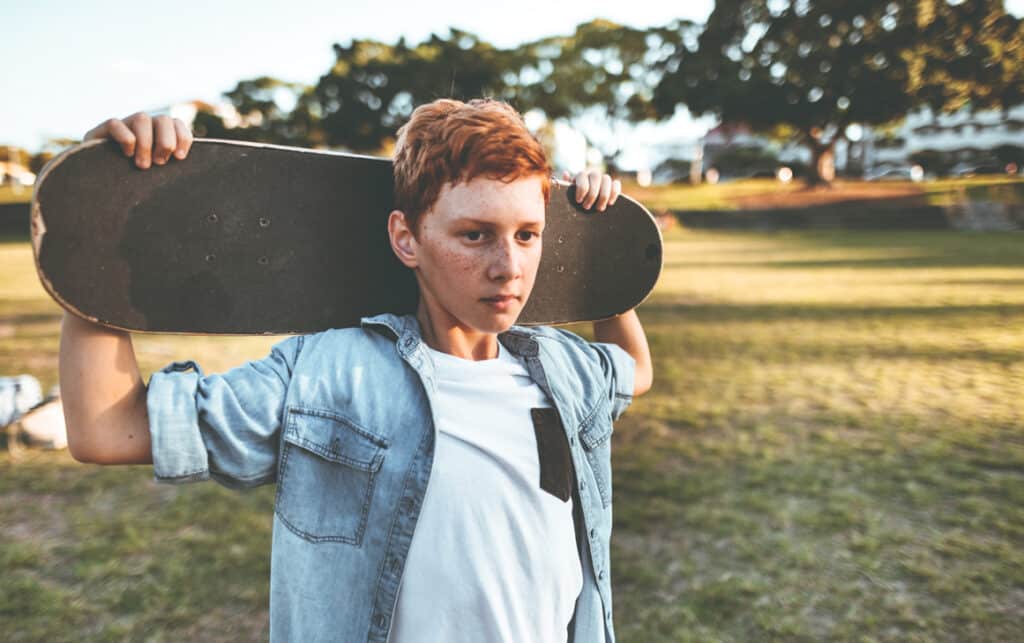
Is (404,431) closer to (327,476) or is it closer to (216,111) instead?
(327,476)

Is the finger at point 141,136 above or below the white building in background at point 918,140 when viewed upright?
below

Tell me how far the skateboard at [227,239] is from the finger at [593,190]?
0.04m

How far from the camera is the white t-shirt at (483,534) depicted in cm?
114

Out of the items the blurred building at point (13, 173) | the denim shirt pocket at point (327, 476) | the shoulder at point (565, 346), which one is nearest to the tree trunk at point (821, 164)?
the shoulder at point (565, 346)

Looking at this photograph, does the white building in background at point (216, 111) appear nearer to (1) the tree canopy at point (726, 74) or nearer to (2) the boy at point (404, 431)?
(1) the tree canopy at point (726, 74)

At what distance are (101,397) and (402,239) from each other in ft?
1.76

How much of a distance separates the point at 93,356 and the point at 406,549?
0.57 m

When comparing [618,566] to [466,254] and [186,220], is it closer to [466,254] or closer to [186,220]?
[466,254]

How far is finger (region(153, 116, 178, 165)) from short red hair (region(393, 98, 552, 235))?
1.21 feet

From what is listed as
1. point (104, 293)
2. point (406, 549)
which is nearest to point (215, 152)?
point (104, 293)

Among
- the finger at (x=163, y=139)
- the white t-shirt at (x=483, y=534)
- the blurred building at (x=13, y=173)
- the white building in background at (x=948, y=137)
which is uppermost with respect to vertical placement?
the white building in background at (x=948, y=137)

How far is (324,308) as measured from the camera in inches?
53.0

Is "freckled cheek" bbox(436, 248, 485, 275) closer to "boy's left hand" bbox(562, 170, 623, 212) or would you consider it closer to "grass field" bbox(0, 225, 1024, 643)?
"boy's left hand" bbox(562, 170, 623, 212)

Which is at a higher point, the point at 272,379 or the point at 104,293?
the point at 104,293
